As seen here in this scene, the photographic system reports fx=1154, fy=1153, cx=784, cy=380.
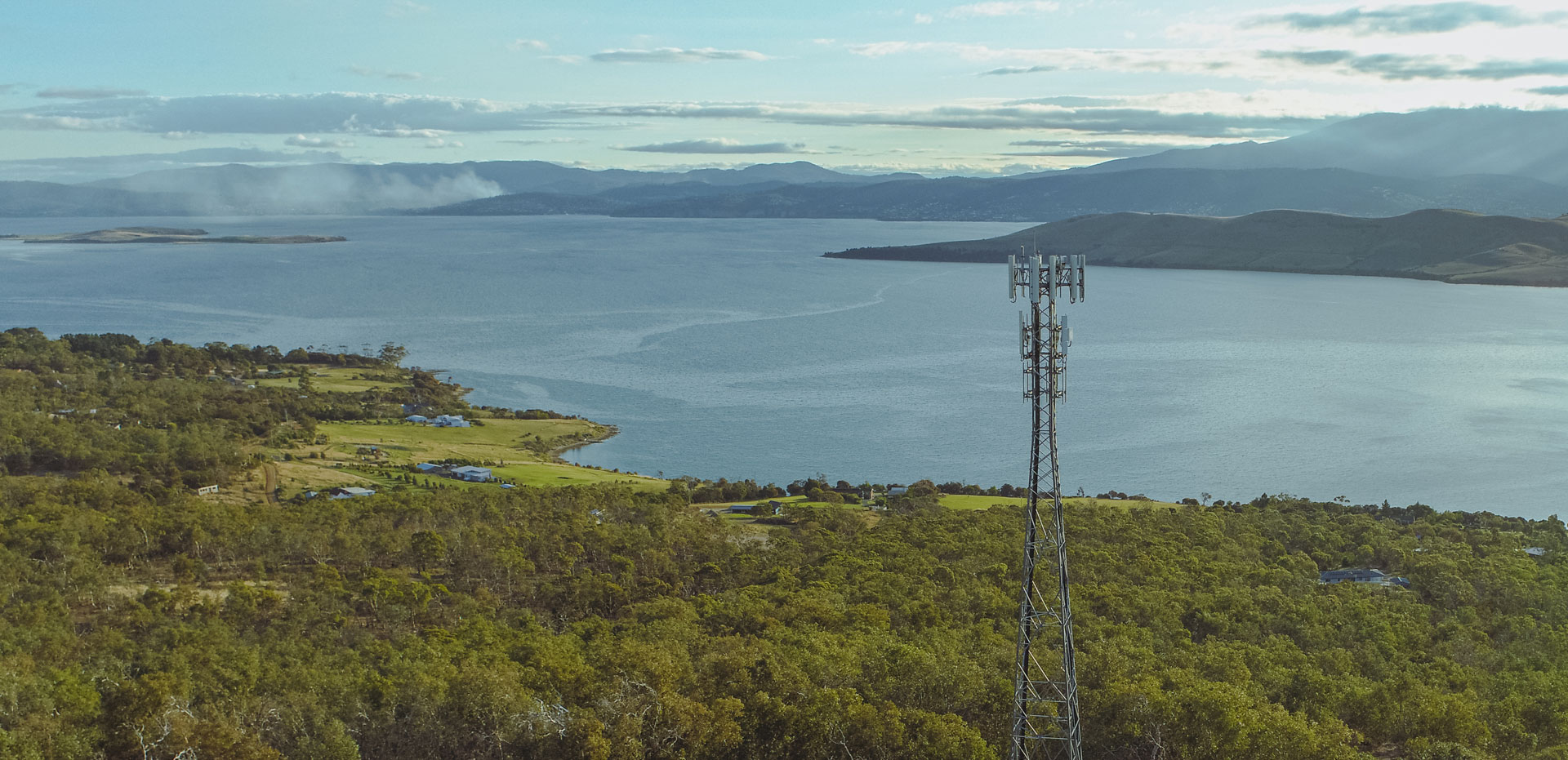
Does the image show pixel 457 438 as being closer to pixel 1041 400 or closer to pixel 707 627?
pixel 707 627

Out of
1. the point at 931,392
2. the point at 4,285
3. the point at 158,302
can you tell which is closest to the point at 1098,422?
the point at 931,392

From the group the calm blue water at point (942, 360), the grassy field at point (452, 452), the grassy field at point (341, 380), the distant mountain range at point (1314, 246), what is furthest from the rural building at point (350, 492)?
the distant mountain range at point (1314, 246)

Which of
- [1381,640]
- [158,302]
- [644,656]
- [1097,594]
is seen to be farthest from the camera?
[158,302]

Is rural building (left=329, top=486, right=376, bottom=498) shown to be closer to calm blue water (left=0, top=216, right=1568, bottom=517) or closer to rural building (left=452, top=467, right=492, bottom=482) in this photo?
rural building (left=452, top=467, right=492, bottom=482)

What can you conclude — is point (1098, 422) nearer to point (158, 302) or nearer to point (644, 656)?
point (644, 656)

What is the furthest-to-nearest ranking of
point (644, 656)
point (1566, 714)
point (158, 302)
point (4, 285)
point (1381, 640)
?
1. point (4, 285)
2. point (158, 302)
3. point (1381, 640)
4. point (644, 656)
5. point (1566, 714)

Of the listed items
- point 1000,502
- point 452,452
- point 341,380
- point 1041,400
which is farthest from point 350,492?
point 1041,400
